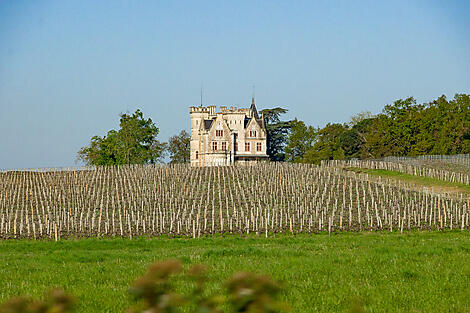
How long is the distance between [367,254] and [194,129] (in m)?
90.0

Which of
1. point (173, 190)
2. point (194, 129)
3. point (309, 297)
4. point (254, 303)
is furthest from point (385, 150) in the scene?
point (254, 303)

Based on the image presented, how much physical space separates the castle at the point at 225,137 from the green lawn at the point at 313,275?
81.0 meters

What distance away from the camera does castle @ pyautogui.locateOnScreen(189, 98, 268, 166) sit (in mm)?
97312

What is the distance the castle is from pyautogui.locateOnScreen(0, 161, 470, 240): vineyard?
33348 mm

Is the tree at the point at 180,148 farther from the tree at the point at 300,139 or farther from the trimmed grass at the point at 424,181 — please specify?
the trimmed grass at the point at 424,181

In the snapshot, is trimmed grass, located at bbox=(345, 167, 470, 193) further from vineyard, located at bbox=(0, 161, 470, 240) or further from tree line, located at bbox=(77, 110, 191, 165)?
tree line, located at bbox=(77, 110, 191, 165)

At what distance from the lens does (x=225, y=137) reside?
97.9 metres

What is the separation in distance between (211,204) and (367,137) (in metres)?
56.1

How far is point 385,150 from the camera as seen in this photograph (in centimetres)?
8238

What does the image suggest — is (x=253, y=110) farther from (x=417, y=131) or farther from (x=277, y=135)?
(x=417, y=131)

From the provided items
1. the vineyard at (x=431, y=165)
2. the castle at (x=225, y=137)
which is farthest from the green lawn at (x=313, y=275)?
the castle at (x=225, y=137)

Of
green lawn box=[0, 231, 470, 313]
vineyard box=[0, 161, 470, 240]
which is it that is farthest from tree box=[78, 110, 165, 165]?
green lawn box=[0, 231, 470, 313]

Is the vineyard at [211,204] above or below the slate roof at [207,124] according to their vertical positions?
below

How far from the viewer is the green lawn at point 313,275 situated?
28.4ft
